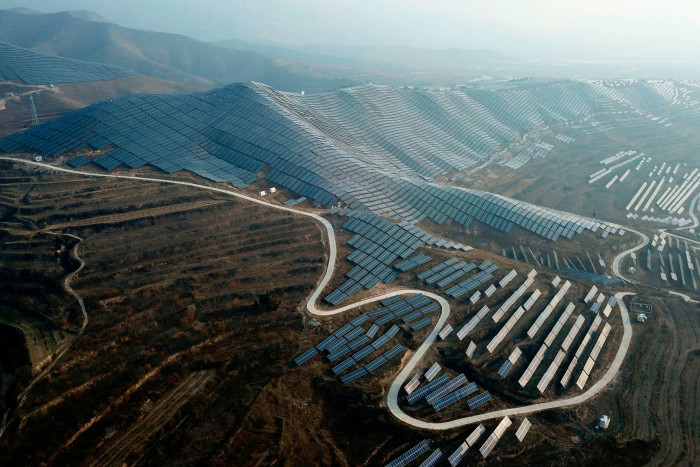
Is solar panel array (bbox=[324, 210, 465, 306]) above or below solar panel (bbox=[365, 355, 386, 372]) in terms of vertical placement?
above

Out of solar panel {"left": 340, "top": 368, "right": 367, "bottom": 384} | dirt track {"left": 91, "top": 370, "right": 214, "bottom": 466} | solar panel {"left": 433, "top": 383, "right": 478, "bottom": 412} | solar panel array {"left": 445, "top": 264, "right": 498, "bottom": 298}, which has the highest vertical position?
solar panel array {"left": 445, "top": 264, "right": 498, "bottom": 298}

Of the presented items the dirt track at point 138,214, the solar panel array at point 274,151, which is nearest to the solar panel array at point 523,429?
the solar panel array at point 274,151

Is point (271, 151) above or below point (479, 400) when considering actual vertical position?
above

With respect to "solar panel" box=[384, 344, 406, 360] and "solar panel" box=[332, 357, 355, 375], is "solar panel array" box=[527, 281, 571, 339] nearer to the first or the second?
"solar panel" box=[384, 344, 406, 360]

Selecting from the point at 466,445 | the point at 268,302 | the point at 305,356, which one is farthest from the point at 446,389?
the point at 268,302

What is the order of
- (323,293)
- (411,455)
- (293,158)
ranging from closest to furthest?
(411,455), (323,293), (293,158)

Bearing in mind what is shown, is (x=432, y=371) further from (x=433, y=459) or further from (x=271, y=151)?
(x=271, y=151)

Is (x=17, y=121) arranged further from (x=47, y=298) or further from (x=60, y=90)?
(x=47, y=298)

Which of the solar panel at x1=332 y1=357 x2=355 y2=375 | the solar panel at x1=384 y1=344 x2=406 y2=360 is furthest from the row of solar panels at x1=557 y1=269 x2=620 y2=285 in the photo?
the solar panel at x1=332 y1=357 x2=355 y2=375
